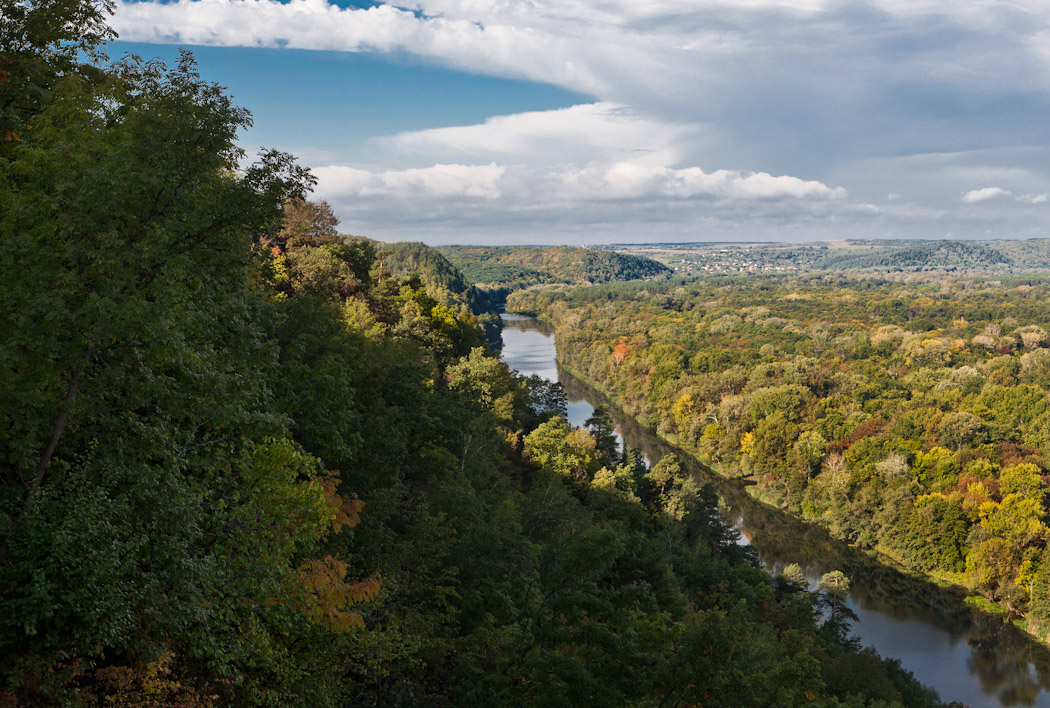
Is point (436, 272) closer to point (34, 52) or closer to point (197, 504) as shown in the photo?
point (34, 52)

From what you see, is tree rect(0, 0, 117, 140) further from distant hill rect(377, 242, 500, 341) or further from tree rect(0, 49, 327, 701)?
distant hill rect(377, 242, 500, 341)

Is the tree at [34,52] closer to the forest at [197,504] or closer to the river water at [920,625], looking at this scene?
the forest at [197,504]

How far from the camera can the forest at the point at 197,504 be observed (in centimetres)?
870

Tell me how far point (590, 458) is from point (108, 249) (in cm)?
3976

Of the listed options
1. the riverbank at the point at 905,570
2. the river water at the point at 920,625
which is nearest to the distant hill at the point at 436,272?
the riverbank at the point at 905,570

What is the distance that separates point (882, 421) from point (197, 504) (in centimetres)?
6706

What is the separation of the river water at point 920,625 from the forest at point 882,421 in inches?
82.6

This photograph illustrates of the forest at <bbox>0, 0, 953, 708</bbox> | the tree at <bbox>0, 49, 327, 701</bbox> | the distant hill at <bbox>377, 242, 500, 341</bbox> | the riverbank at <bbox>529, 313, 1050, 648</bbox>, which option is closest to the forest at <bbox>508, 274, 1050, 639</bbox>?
the riverbank at <bbox>529, 313, 1050, 648</bbox>

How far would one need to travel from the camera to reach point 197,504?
10000 millimetres

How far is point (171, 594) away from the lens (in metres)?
9.34

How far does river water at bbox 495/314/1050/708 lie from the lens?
122 ft

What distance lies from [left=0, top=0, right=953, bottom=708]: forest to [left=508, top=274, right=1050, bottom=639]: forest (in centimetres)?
4042

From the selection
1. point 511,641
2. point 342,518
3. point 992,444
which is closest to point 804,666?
point 511,641

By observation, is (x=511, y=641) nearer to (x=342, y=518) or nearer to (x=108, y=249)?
(x=342, y=518)
